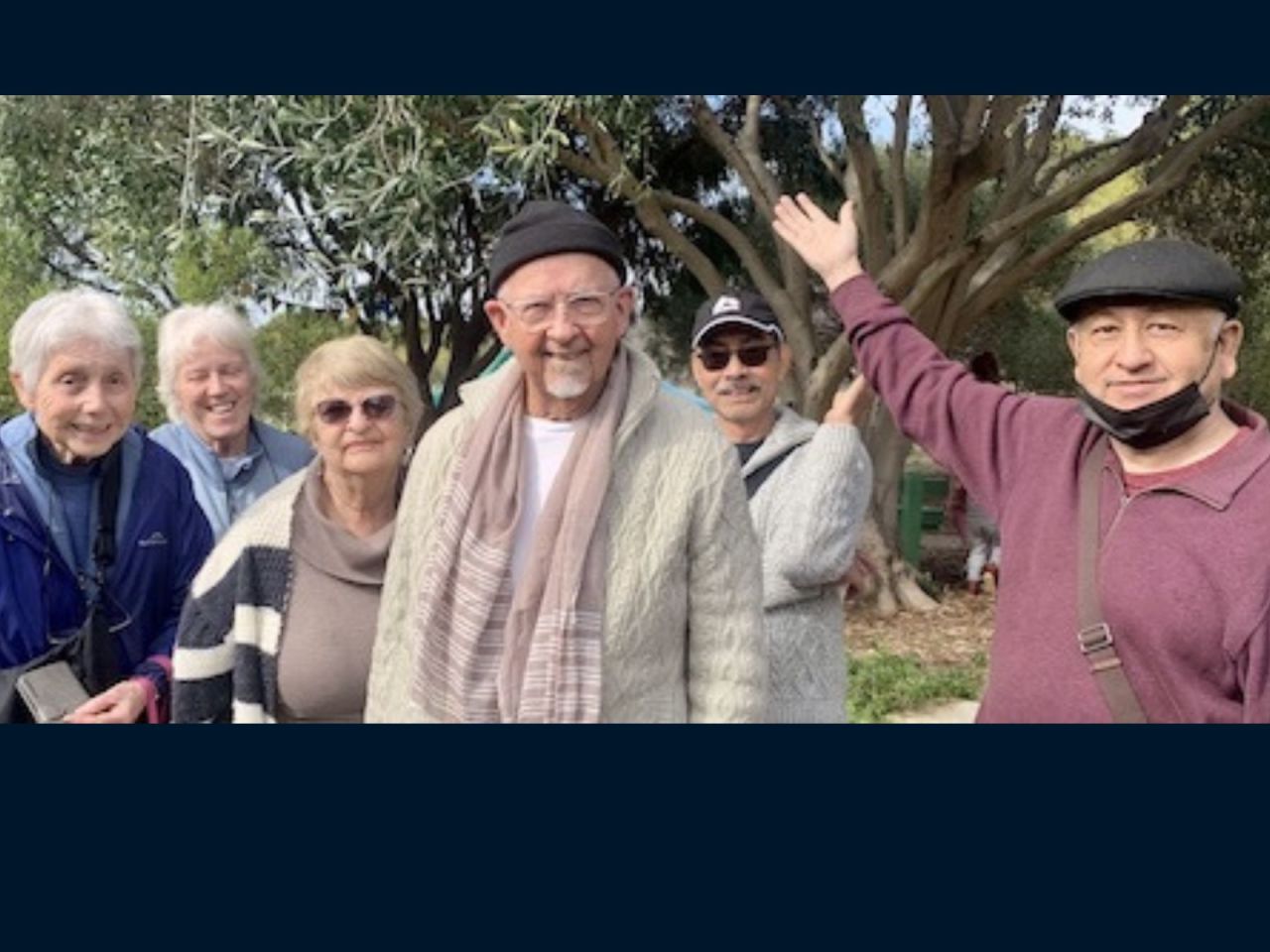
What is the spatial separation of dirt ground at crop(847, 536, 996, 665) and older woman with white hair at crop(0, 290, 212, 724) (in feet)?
12.3

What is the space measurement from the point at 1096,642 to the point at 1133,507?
183mm

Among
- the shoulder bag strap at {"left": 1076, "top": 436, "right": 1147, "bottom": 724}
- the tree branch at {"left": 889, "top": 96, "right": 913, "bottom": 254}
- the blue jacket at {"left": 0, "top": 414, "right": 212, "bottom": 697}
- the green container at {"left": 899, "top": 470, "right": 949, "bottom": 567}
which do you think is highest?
the tree branch at {"left": 889, "top": 96, "right": 913, "bottom": 254}

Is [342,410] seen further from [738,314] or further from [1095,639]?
[1095,639]

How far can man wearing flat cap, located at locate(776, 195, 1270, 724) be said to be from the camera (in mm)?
1654

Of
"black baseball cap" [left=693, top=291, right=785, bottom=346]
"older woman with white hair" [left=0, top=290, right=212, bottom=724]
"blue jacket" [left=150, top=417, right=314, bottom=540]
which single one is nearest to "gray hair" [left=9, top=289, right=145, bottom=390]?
"older woman with white hair" [left=0, top=290, right=212, bottom=724]

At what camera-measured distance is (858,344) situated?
2.17m

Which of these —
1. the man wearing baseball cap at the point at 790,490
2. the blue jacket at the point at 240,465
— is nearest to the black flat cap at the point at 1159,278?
the man wearing baseball cap at the point at 790,490

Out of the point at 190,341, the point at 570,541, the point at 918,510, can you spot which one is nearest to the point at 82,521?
the point at 190,341

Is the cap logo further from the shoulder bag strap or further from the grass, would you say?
the grass

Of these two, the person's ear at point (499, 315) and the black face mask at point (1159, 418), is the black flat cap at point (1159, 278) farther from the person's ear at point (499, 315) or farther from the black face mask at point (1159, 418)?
the person's ear at point (499, 315)

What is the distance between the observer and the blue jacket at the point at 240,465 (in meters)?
2.52

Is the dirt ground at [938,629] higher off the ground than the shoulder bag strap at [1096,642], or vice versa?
the dirt ground at [938,629]

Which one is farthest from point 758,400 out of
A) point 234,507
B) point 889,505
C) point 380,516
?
point 889,505

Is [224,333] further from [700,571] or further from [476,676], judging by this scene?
[700,571]
